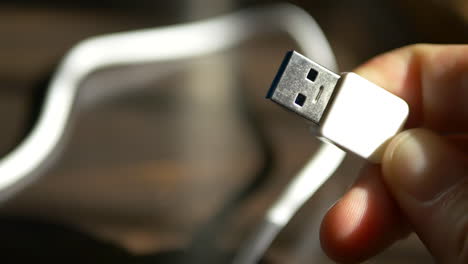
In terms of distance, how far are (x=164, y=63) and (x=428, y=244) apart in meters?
0.37

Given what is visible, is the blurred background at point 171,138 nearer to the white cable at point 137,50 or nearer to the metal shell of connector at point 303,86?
the white cable at point 137,50

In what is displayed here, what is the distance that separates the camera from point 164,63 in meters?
0.60

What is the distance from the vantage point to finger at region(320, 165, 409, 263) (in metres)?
0.36

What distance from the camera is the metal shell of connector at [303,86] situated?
30 centimetres

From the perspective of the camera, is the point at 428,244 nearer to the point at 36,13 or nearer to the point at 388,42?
the point at 388,42

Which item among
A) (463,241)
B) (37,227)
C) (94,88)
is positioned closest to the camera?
(463,241)

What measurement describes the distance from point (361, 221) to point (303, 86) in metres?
0.11

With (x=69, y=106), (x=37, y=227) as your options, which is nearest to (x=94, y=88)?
(x=69, y=106)

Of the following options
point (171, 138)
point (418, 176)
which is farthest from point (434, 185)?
point (171, 138)

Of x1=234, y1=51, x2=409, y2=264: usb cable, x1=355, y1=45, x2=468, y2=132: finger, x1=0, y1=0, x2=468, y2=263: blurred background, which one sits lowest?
x1=0, y1=0, x2=468, y2=263: blurred background

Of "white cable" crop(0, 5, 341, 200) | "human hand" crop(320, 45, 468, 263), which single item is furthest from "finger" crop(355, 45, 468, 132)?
"white cable" crop(0, 5, 341, 200)

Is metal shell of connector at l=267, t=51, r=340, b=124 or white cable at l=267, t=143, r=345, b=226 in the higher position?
Answer: metal shell of connector at l=267, t=51, r=340, b=124

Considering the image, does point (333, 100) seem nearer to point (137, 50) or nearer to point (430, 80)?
point (430, 80)

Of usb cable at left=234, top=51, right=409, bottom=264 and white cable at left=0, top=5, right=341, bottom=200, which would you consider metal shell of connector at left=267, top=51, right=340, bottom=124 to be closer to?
usb cable at left=234, top=51, right=409, bottom=264
